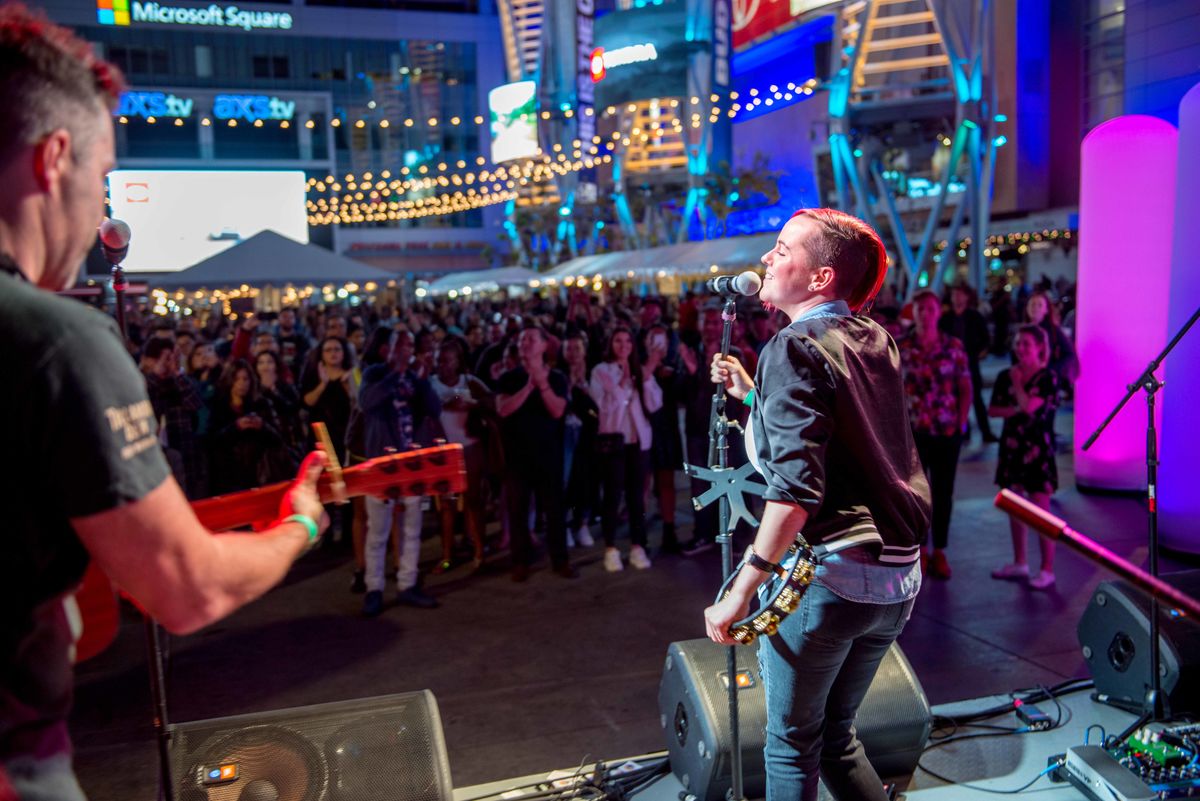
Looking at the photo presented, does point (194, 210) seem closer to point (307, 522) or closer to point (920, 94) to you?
point (920, 94)

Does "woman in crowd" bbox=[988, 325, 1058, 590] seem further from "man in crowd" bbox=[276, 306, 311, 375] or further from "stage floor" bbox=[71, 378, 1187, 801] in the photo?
"man in crowd" bbox=[276, 306, 311, 375]

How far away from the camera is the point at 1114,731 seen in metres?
4.07

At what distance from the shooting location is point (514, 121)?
148ft

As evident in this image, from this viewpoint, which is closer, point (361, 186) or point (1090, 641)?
point (1090, 641)

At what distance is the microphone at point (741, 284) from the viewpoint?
282cm

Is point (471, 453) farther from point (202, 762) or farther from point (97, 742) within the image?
point (202, 762)

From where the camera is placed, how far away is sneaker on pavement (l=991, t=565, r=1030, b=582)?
6.32m

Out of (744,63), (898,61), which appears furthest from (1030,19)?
(744,63)

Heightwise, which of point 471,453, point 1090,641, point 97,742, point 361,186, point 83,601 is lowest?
point 97,742

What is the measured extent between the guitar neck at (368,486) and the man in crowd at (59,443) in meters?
0.57

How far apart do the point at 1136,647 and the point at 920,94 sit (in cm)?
2318

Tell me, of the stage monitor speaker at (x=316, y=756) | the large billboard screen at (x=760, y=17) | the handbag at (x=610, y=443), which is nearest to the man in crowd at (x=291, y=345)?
the handbag at (x=610, y=443)

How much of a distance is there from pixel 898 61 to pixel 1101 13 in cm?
868

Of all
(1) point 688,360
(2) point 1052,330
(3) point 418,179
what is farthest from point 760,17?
(1) point 688,360
